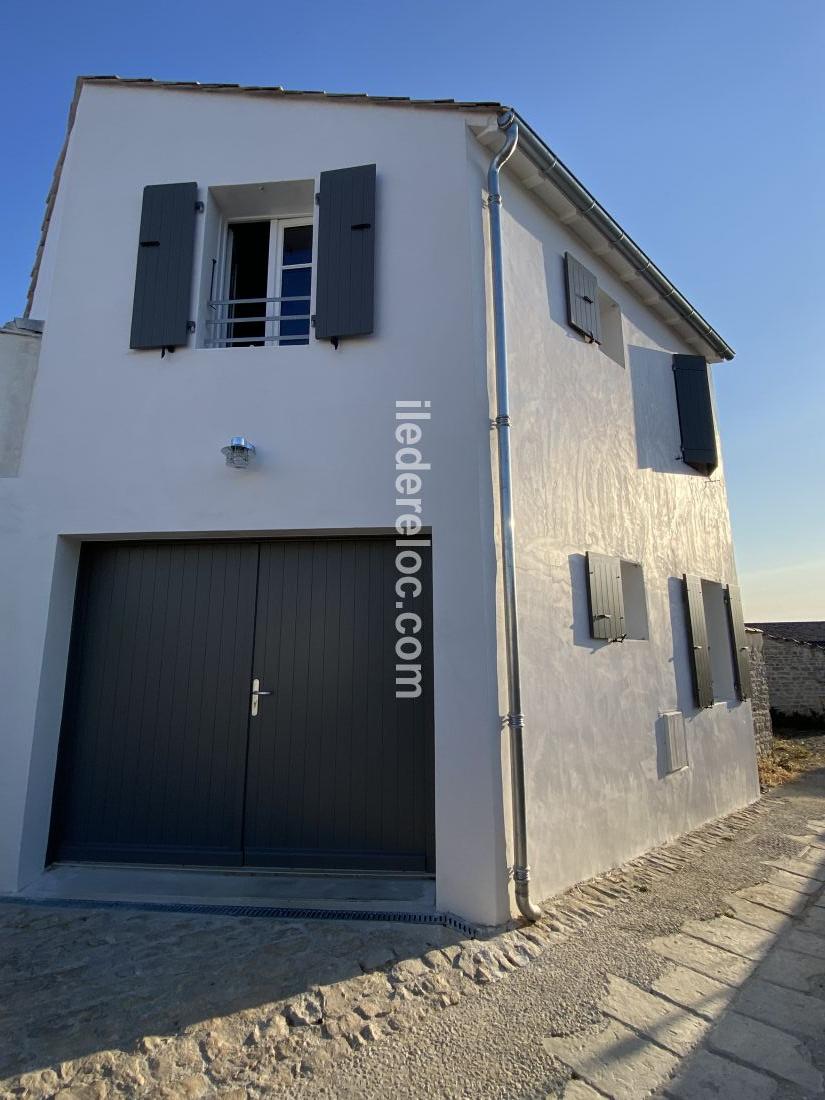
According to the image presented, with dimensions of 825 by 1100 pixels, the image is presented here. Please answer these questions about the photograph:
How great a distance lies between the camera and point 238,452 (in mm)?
4250

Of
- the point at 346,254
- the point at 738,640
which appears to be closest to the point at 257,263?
the point at 346,254

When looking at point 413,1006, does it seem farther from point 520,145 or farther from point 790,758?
point 790,758

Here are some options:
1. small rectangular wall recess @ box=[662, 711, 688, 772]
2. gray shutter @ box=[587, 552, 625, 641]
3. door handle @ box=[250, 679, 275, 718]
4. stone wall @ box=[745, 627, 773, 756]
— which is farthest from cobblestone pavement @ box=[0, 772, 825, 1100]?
stone wall @ box=[745, 627, 773, 756]

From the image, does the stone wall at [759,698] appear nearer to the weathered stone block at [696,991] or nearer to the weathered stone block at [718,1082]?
the weathered stone block at [696,991]

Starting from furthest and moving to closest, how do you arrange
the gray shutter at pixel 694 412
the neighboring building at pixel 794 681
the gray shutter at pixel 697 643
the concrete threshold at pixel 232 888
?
1. the neighboring building at pixel 794 681
2. the gray shutter at pixel 694 412
3. the gray shutter at pixel 697 643
4. the concrete threshold at pixel 232 888

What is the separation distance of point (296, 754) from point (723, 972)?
2875mm

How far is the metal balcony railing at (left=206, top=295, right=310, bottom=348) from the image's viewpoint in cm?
491

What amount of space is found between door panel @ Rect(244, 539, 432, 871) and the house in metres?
0.02

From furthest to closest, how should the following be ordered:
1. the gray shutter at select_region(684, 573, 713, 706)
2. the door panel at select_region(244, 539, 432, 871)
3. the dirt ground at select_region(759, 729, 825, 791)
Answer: the dirt ground at select_region(759, 729, 825, 791)
the gray shutter at select_region(684, 573, 713, 706)
the door panel at select_region(244, 539, 432, 871)

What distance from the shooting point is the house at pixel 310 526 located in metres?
4.13

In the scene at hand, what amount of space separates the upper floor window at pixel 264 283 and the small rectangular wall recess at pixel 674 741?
484 cm

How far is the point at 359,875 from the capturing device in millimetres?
4105

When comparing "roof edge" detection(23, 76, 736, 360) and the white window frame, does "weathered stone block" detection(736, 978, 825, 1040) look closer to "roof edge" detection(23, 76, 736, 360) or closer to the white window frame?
the white window frame

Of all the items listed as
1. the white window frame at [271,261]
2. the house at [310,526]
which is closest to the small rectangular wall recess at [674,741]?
the house at [310,526]
